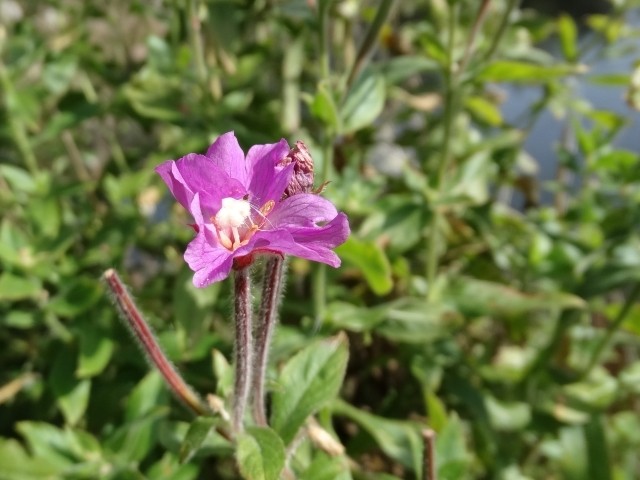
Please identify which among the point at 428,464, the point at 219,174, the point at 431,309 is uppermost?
the point at 219,174

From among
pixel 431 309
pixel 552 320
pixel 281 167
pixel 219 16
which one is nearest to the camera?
pixel 281 167

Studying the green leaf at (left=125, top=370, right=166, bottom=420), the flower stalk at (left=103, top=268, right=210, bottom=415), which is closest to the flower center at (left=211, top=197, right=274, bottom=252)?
the flower stalk at (left=103, top=268, right=210, bottom=415)

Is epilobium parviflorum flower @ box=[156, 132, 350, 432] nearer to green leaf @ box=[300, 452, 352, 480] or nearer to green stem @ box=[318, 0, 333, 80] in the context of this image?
green leaf @ box=[300, 452, 352, 480]

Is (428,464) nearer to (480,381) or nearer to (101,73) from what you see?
(480,381)

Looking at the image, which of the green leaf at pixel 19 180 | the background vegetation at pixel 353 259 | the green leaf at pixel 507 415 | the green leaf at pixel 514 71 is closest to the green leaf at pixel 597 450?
the background vegetation at pixel 353 259

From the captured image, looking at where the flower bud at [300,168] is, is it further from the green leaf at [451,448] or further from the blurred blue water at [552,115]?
the blurred blue water at [552,115]

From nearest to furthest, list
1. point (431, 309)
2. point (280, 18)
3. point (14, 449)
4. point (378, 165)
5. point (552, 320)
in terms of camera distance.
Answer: point (14, 449) → point (431, 309) → point (280, 18) → point (552, 320) → point (378, 165)

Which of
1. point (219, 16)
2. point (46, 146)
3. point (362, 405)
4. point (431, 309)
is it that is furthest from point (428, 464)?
point (46, 146)
